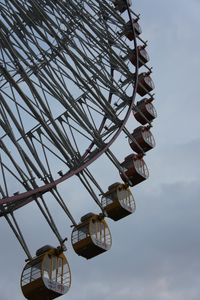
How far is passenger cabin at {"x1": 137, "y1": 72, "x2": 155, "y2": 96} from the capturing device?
21578 millimetres

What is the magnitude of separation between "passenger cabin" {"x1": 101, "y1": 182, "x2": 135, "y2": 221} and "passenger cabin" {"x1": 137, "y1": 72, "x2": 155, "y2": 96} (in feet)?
17.8

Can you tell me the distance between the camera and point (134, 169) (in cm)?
1827

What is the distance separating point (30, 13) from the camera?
→ 50.6 feet

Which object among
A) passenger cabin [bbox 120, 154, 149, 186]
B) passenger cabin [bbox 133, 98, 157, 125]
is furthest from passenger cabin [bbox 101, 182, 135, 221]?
passenger cabin [bbox 133, 98, 157, 125]

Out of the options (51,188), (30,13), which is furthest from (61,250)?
(30,13)

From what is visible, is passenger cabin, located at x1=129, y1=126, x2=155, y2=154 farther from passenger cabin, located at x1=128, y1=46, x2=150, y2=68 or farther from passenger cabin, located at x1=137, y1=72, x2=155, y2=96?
passenger cabin, located at x1=128, y1=46, x2=150, y2=68

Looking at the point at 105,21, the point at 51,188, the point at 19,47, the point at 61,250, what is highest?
the point at 105,21

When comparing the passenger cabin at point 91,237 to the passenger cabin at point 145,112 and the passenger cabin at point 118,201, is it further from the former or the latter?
the passenger cabin at point 145,112

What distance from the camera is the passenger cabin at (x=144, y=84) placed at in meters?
21.6

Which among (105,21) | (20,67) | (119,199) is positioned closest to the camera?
(20,67)

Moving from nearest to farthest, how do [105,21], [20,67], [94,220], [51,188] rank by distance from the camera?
1. [51,188]
2. [20,67]
3. [94,220]
4. [105,21]

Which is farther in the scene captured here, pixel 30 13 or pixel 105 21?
pixel 105 21

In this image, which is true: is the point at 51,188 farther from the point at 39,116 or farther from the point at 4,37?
the point at 4,37

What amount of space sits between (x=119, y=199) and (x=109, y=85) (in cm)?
289
